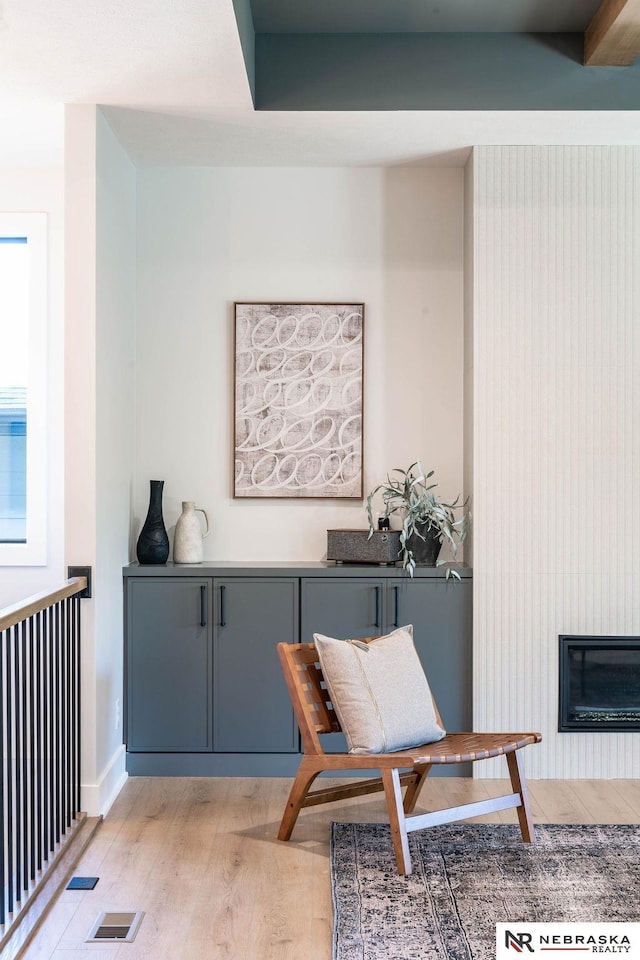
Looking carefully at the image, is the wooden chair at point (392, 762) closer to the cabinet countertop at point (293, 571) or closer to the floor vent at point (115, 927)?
the cabinet countertop at point (293, 571)

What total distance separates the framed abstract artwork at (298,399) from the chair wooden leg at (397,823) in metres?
1.64

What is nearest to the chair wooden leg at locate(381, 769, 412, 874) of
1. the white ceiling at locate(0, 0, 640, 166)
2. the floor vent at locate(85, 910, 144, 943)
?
the floor vent at locate(85, 910, 144, 943)

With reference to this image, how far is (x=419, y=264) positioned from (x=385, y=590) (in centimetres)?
159

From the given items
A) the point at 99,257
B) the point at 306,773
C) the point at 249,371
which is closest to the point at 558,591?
the point at 306,773

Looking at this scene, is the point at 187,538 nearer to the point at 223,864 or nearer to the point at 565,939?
the point at 223,864

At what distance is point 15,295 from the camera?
4.43 metres

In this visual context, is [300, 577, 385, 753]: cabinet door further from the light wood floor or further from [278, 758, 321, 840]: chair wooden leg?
[278, 758, 321, 840]: chair wooden leg

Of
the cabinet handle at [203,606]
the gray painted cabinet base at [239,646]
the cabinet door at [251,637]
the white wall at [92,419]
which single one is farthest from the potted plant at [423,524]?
the white wall at [92,419]

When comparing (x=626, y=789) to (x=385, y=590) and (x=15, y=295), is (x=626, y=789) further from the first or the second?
(x=15, y=295)

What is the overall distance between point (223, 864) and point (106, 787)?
0.76 metres

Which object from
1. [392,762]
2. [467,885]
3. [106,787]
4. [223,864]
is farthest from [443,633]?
[106,787]

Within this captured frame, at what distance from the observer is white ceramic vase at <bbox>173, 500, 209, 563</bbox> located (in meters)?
4.16

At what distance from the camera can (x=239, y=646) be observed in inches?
158

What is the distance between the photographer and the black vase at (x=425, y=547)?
161 inches
